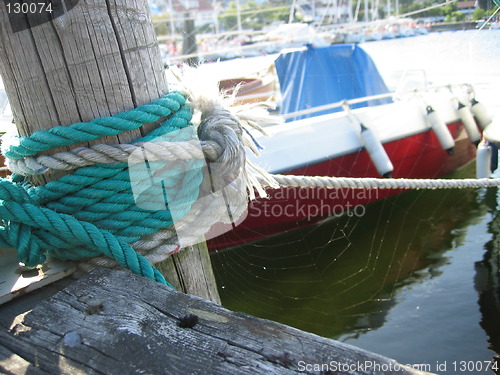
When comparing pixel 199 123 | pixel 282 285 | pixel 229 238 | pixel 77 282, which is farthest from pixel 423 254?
pixel 77 282

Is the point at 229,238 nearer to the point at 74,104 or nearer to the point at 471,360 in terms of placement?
the point at 471,360

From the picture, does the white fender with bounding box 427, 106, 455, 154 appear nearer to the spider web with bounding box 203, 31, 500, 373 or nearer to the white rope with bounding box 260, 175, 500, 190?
the spider web with bounding box 203, 31, 500, 373

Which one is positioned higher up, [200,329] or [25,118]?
[25,118]

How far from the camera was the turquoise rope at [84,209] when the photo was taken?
1.25 metres

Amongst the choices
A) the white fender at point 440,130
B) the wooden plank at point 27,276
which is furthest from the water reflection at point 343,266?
the wooden plank at point 27,276

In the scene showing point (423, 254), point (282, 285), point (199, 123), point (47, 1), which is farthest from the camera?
point (423, 254)

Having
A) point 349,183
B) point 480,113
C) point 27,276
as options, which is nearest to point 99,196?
point 27,276

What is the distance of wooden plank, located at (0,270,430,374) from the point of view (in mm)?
913

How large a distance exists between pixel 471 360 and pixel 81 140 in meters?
3.63

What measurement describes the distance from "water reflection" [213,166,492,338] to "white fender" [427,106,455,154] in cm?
94

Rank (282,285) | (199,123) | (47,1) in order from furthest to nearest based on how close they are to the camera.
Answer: (282,285), (199,123), (47,1)

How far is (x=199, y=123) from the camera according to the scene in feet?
5.08

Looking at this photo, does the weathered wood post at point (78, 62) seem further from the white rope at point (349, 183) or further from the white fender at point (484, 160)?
the white fender at point (484, 160)

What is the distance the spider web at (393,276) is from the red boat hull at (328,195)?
14 centimetres
